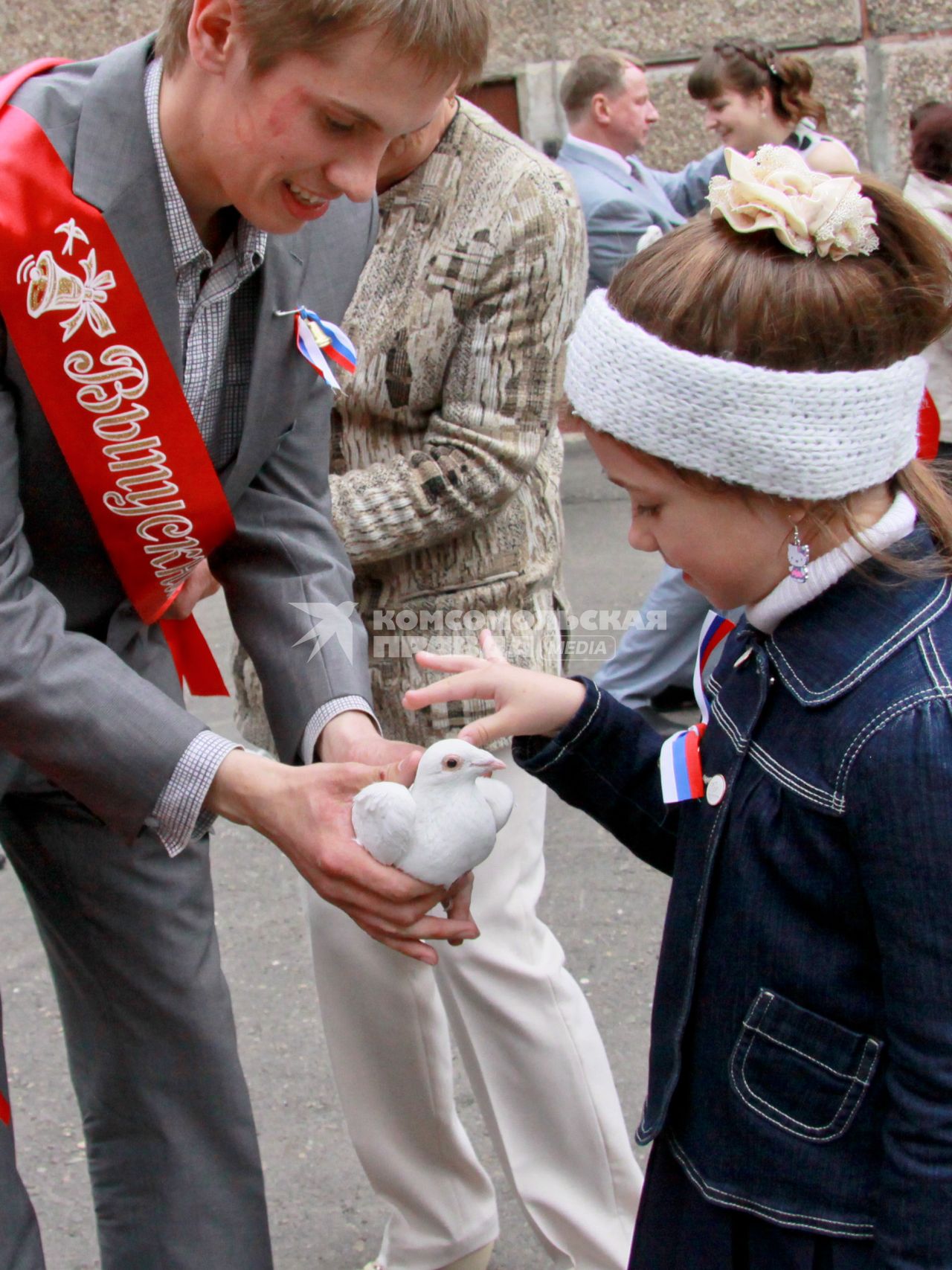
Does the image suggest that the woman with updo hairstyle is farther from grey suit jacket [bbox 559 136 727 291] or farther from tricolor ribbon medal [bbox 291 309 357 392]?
tricolor ribbon medal [bbox 291 309 357 392]

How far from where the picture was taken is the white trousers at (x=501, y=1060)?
86.7 inches

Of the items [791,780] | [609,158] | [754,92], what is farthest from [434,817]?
[754,92]

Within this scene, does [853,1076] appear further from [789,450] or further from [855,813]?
[789,450]

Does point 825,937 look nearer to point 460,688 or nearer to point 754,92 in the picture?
point 460,688

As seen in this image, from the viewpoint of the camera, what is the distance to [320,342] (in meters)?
1.81

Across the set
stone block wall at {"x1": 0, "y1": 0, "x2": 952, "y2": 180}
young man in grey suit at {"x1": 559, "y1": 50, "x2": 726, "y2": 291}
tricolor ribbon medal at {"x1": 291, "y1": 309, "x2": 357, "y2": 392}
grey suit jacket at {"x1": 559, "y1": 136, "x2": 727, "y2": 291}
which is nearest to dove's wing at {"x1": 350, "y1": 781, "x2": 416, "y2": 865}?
tricolor ribbon medal at {"x1": 291, "y1": 309, "x2": 357, "y2": 392}

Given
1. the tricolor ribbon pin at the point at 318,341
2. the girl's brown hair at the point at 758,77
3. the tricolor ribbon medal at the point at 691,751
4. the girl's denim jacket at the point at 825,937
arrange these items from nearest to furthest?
the girl's denim jacket at the point at 825,937, the tricolor ribbon medal at the point at 691,751, the tricolor ribbon pin at the point at 318,341, the girl's brown hair at the point at 758,77

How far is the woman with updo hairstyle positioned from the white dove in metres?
3.98

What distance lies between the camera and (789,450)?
4.28 feet

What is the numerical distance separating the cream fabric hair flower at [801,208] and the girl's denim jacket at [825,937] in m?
0.29

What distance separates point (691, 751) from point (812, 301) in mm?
475

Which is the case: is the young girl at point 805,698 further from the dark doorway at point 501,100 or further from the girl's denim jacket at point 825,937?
the dark doorway at point 501,100

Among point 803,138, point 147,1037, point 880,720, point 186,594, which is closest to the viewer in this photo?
point 880,720

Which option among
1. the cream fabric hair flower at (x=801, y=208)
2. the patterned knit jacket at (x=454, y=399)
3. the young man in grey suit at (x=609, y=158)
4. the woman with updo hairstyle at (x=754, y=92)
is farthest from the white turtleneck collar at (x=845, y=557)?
the woman with updo hairstyle at (x=754, y=92)
